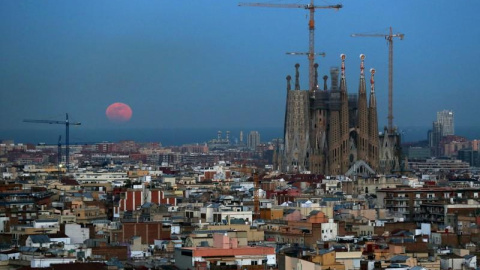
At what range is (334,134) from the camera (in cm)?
12788

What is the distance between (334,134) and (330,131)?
3.03ft

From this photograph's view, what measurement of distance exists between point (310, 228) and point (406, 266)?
514 inches

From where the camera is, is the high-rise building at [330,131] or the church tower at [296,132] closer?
the high-rise building at [330,131]

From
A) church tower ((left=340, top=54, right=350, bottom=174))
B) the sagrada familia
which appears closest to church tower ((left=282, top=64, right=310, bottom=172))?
the sagrada familia

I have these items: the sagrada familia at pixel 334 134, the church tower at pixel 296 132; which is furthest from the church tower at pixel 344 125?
the church tower at pixel 296 132

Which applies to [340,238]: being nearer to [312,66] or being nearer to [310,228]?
[310,228]

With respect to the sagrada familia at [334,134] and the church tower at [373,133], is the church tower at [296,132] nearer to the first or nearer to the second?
the sagrada familia at [334,134]

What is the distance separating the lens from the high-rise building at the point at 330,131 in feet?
415

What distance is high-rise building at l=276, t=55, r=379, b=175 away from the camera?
12650 cm

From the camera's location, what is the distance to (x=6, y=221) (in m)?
62.9

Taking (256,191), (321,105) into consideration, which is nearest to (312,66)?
(321,105)

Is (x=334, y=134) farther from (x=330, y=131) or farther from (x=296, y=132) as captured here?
(x=296, y=132)

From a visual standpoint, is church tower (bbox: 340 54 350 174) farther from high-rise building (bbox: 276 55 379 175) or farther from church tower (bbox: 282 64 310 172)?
church tower (bbox: 282 64 310 172)

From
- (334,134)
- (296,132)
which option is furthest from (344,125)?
(296,132)
